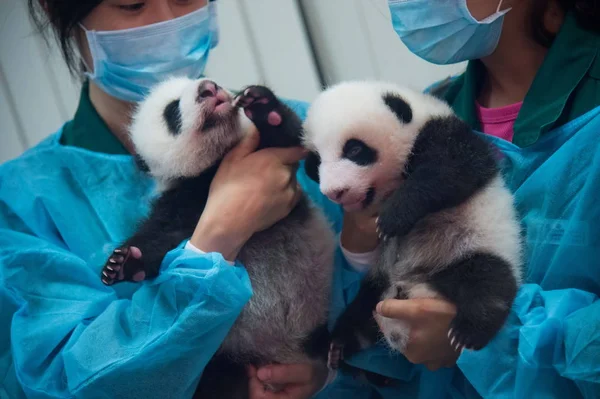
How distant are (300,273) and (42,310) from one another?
1.93ft

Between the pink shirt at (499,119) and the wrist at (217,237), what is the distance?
674mm

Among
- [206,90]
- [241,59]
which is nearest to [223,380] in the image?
[206,90]

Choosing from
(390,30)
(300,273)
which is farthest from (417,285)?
(390,30)

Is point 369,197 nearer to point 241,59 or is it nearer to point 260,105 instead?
point 260,105

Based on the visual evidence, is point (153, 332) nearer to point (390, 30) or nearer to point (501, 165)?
point (501, 165)

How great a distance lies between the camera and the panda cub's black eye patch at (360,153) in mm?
1495

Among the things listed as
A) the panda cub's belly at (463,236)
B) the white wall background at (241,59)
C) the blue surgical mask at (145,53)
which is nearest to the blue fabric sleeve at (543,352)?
the panda cub's belly at (463,236)

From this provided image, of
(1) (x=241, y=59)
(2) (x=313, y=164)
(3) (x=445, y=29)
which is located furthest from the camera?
(1) (x=241, y=59)

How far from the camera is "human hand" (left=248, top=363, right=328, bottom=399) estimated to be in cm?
158

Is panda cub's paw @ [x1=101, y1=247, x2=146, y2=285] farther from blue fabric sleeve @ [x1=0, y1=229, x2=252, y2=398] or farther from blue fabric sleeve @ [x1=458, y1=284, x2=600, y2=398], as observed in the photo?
blue fabric sleeve @ [x1=458, y1=284, x2=600, y2=398]

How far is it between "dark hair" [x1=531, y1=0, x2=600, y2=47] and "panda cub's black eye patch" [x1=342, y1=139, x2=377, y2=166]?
502 millimetres

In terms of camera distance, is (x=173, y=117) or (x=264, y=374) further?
(x=173, y=117)

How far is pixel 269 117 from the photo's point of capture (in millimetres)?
1606

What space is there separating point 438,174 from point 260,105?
0.46m
